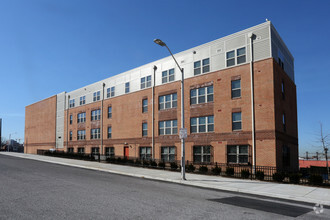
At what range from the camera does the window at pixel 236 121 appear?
78.6 ft

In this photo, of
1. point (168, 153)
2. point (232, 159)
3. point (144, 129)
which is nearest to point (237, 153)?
point (232, 159)

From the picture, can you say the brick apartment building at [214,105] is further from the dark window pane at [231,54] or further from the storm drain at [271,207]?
the storm drain at [271,207]

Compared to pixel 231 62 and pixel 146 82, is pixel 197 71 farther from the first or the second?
pixel 146 82

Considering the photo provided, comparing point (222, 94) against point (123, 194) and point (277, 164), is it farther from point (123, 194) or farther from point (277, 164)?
point (123, 194)

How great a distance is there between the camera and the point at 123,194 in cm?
1102

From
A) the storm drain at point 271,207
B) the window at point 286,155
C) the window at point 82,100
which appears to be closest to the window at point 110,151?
the window at point 82,100

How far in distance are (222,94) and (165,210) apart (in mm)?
18435

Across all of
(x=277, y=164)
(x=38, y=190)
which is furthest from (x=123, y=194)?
(x=277, y=164)

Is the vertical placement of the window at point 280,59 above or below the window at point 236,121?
above

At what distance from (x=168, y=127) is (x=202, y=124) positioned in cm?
480

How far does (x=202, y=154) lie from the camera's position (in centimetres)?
2636

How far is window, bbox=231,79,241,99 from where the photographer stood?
2441cm

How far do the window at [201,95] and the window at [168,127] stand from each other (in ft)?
11.1

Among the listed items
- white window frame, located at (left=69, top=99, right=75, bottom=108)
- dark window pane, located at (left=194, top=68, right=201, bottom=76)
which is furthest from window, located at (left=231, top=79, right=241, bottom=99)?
white window frame, located at (left=69, top=99, right=75, bottom=108)
